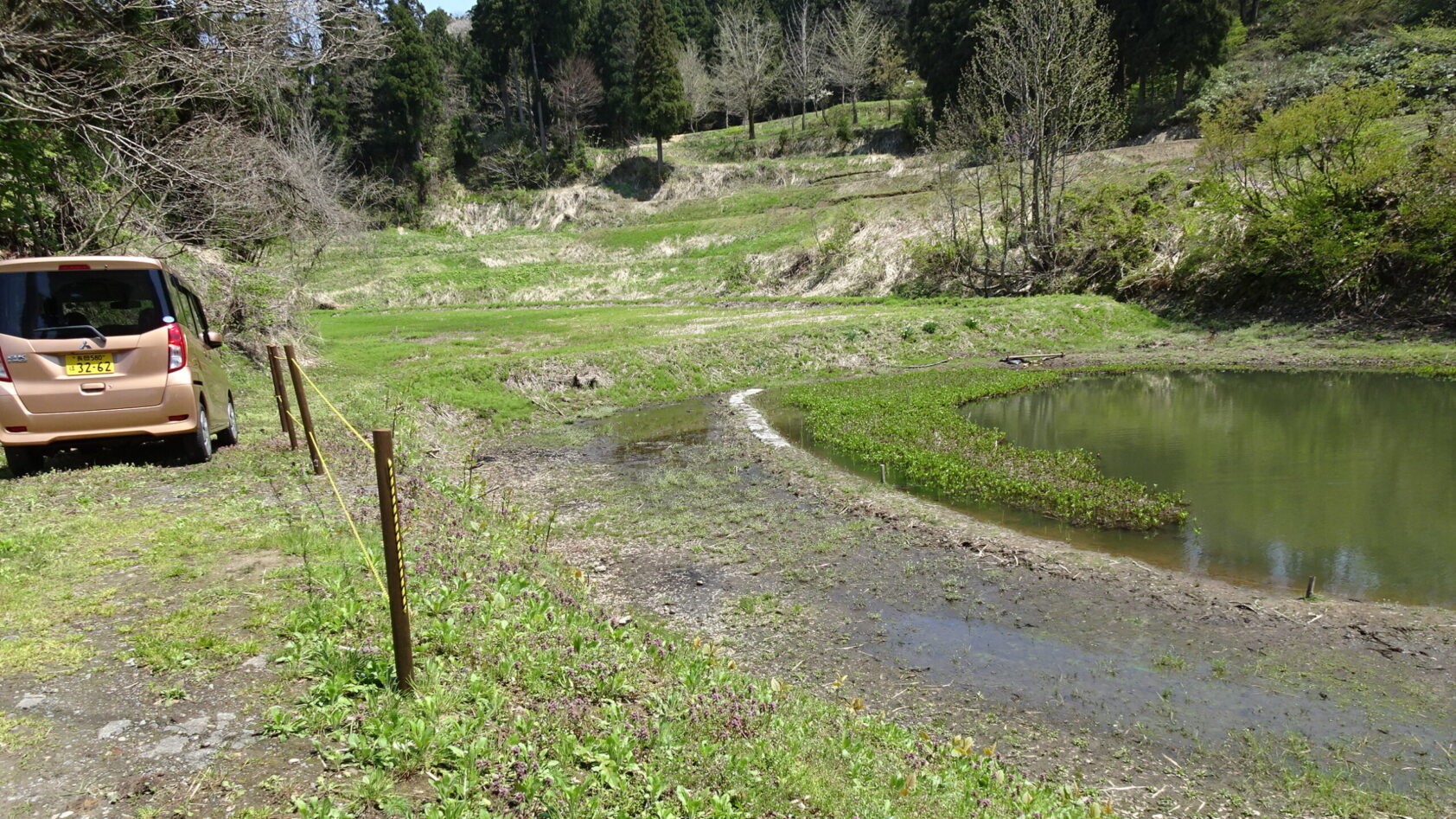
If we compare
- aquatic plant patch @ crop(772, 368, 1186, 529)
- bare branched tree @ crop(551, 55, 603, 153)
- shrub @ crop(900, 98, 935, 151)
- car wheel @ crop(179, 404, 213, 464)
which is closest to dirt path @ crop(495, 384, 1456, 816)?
aquatic plant patch @ crop(772, 368, 1186, 529)

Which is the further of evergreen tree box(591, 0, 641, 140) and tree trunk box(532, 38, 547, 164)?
evergreen tree box(591, 0, 641, 140)

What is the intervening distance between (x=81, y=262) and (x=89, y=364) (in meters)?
1.12

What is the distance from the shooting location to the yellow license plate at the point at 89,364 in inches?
338

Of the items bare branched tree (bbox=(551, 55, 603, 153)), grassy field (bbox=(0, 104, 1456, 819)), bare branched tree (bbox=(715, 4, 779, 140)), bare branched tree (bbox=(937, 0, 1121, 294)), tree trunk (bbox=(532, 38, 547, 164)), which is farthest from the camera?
bare branched tree (bbox=(715, 4, 779, 140))

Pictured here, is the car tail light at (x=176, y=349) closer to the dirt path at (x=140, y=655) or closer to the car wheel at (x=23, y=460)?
the dirt path at (x=140, y=655)

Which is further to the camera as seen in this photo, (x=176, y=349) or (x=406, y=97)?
(x=406, y=97)

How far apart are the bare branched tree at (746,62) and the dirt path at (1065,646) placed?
222 feet

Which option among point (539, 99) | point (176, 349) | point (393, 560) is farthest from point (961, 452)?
point (539, 99)

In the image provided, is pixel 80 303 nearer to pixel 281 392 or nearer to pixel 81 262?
pixel 81 262

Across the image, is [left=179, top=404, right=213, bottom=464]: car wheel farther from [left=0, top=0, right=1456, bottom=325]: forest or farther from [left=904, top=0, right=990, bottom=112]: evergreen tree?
[left=904, top=0, right=990, bottom=112]: evergreen tree

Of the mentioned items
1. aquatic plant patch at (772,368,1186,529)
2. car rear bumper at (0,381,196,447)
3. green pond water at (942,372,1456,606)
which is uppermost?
car rear bumper at (0,381,196,447)

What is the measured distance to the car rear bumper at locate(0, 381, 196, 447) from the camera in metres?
8.52

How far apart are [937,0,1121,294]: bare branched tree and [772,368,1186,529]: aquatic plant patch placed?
1646cm

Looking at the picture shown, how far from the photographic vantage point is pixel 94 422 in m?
8.79
